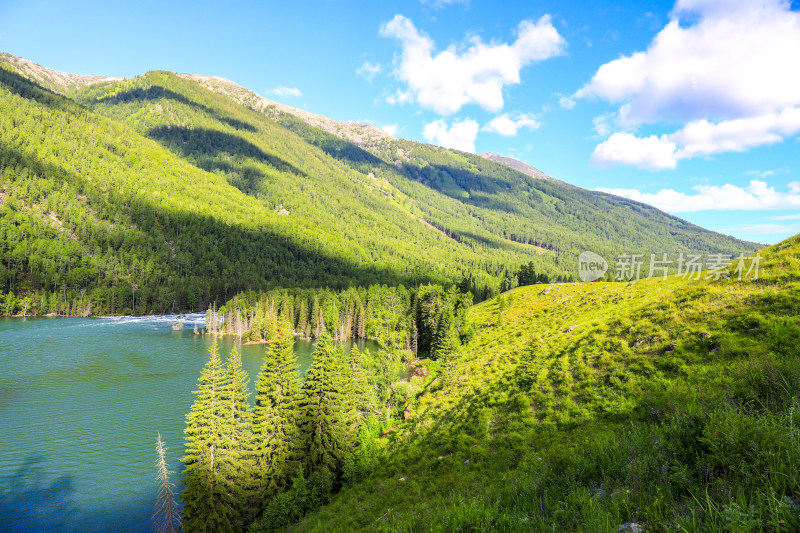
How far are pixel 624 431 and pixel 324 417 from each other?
24.7m

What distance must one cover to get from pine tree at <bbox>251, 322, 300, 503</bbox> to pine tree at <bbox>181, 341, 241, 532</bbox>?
2256 millimetres

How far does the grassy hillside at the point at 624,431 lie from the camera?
15.5ft

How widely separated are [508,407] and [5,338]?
122928 millimetres

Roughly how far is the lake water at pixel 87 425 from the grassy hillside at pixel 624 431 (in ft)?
72.1

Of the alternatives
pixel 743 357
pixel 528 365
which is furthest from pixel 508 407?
pixel 743 357

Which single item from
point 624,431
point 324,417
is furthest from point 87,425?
point 624,431

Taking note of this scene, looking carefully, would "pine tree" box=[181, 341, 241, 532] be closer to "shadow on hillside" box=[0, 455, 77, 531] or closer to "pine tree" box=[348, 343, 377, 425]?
"shadow on hillside" box=[0, 455, 77, 531]

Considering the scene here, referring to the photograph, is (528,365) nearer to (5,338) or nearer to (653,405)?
(653,405)

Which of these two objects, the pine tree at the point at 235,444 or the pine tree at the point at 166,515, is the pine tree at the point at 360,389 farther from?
the pine tree at the point at 166,515

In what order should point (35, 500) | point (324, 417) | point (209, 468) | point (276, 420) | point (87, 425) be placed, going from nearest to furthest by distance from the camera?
point (209, 468) → point (276, 420) → point (324, 417) → point (35, 500) → point (87, 425)

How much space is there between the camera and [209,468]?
2283 centimetres

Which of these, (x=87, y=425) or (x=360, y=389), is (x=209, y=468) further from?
(x=87, y=425)

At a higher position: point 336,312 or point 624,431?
point 624,431

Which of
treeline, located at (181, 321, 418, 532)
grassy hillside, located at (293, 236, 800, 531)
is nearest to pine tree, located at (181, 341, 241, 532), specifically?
treeline, located at (181, 321, 418, 532)
